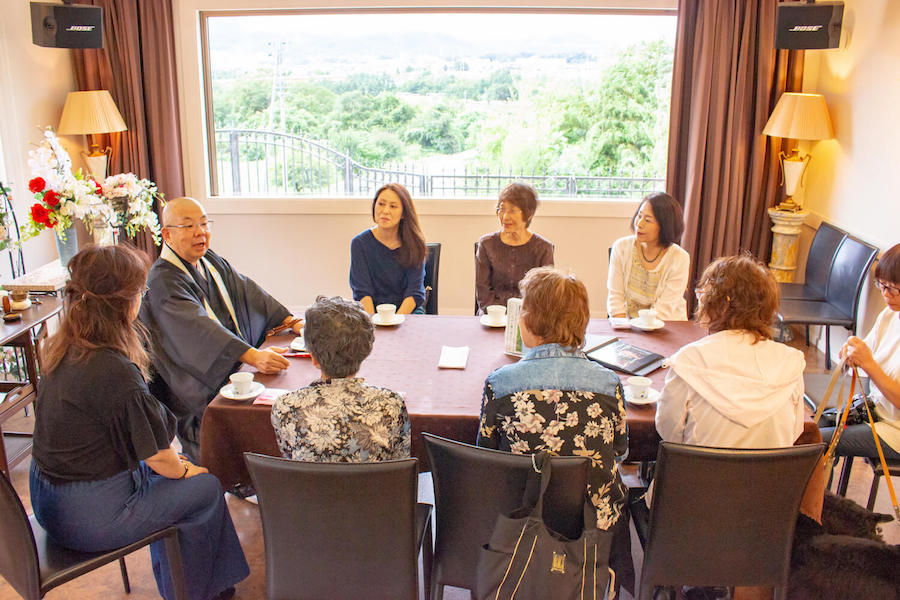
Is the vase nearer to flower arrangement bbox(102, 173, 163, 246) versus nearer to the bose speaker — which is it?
flower arrangement bbox(102, 173, 163, 246)

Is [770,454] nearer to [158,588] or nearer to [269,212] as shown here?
[158,588]

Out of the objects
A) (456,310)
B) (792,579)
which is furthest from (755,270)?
(456,310)

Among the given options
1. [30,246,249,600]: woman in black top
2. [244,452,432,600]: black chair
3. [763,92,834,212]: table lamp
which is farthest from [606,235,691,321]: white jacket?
[30,246,249,600]: woman in black top

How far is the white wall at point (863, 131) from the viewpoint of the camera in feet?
12.6

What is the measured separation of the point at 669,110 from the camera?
4871 mm

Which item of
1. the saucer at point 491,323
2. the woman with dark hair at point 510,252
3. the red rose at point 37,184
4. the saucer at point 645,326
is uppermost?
the red rose at point 37,184

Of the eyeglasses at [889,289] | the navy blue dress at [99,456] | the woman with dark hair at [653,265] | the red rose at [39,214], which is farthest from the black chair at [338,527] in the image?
the red rose at [39,214]

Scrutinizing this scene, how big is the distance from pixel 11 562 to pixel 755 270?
2138mm

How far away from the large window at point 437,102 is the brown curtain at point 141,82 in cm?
29

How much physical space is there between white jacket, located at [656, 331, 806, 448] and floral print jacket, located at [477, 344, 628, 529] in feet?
0.91

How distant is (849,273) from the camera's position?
3.95 m

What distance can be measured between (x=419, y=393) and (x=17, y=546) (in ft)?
3.75

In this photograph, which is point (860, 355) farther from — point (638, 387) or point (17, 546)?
point (17, 546)

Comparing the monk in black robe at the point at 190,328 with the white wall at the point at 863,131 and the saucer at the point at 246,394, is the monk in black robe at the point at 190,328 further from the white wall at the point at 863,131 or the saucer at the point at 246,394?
the white wall at the point at 863,131
